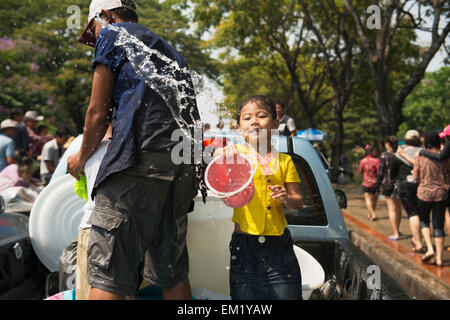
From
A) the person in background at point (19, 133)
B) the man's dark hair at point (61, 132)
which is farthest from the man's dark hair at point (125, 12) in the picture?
the person in background at point (19, 133)

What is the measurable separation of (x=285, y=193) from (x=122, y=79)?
89cm

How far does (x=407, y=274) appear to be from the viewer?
19.6ft

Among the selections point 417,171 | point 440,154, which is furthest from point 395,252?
point 440,154

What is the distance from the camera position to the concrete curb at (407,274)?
5.19 m

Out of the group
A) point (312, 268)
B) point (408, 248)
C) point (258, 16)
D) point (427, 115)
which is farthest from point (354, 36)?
point (427, 115)

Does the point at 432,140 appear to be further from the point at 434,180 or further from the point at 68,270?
the point at 68,270

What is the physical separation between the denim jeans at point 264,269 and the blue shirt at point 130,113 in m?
A: 0.64

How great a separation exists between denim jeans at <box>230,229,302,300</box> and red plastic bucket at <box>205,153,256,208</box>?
0.32 meters

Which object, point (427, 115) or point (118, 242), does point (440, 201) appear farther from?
point (427, 115)

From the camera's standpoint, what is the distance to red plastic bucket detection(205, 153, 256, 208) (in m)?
1.98

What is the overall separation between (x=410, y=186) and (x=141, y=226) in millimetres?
6280

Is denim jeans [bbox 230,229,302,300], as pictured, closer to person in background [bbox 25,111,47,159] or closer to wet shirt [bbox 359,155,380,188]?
person in background [bbox 25,111,47,159]

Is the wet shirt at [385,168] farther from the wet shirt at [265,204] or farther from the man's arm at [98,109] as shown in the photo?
the man's arm at [98,109]

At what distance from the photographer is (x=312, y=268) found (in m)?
2.53
